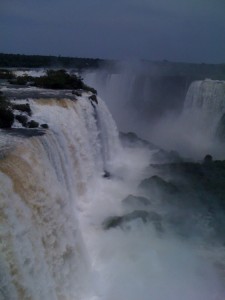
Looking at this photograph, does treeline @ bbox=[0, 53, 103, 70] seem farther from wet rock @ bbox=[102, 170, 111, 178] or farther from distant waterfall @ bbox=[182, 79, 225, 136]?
wet rock @ bbox=[102, 170, 111, 178]

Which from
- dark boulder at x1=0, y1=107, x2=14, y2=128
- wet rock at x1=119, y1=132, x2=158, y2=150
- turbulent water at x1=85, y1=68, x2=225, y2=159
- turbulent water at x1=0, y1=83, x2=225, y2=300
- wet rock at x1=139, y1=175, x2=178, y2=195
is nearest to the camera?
turbulent water at x1=0, y1=83, x2=225, y2=300

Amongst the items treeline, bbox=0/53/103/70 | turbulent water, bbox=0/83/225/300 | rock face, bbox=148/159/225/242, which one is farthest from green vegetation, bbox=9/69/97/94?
treeline, bbox=0/53/103/70

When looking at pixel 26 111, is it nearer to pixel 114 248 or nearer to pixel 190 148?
pixel 114 248

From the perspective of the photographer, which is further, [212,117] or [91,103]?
[212,117]

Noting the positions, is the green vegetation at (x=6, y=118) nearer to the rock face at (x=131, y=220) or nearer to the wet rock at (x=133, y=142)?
the rock face at (x=131, y=220)

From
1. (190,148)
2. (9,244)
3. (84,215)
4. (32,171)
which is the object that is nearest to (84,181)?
(84,215)
